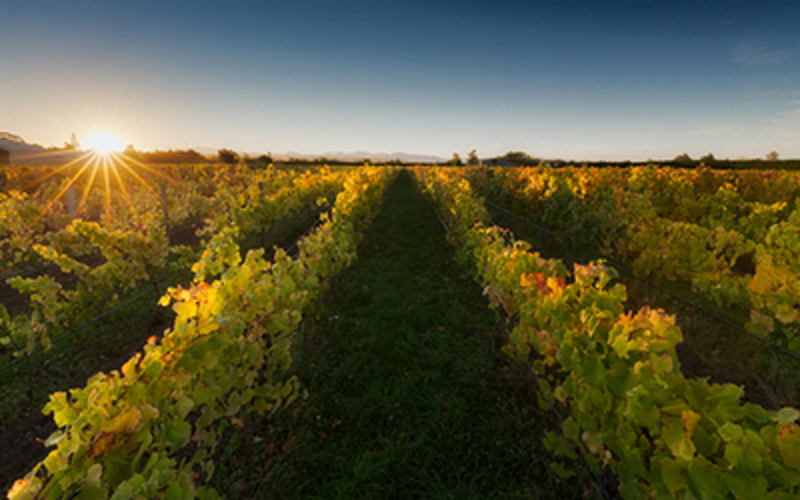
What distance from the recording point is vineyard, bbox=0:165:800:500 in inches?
63.3

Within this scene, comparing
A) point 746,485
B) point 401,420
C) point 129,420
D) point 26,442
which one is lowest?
point 26,442

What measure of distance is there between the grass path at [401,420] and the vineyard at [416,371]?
2cm

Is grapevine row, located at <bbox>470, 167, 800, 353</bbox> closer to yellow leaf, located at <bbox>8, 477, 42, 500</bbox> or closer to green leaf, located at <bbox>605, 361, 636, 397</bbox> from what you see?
green leaf, located at <bbox>605, 361, 636, 397</bbox>

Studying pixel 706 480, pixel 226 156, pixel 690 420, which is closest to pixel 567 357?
pixel 690 420

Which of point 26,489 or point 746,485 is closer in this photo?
point 26,489

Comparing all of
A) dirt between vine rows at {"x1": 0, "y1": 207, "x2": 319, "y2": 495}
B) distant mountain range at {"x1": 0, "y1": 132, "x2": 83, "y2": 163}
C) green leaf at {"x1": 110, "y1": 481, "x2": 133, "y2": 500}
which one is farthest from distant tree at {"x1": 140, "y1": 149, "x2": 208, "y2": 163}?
green leaf at {"x1": 110, "y1": 481, "x2": 133, "y2": 500}

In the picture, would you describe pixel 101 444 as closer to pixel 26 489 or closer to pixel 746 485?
pixel 26 489

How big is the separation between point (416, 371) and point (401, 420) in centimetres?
77

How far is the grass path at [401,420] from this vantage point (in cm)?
282

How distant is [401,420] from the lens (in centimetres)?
346

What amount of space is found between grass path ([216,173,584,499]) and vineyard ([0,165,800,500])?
0.02 metres

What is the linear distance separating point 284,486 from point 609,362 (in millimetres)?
2669

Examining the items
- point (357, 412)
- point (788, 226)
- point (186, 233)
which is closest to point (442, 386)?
point (357, 412)

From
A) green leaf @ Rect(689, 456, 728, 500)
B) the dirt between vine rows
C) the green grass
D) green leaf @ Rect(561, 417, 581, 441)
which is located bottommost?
the dirt between vine rows
